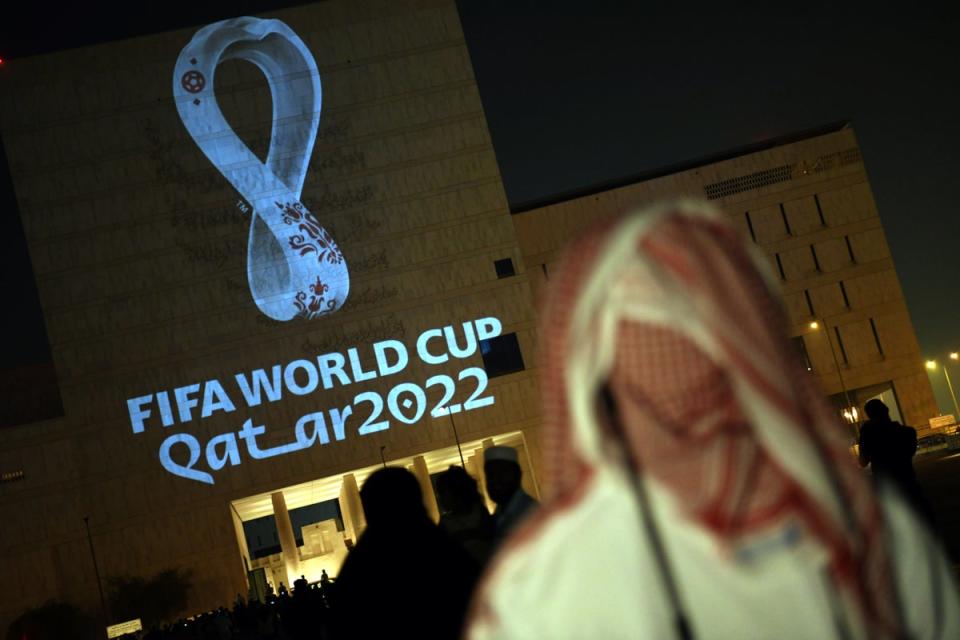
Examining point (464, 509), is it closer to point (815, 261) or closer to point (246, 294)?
point (246, 294)

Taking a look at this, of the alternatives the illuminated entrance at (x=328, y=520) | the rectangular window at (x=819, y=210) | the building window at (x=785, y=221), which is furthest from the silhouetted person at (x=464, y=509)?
the rectangular window at (x=819, y=210)

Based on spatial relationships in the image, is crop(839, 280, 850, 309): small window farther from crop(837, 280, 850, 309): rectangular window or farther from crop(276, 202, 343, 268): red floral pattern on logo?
crop(276, 202, 343, 268): red floral pattern on logo

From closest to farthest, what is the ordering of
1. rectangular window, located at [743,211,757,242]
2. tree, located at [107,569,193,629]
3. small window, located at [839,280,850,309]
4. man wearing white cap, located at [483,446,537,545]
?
man wearing white cap, located at [483,446,537,545], tree, located at [107,569,193,629], rectangular window, located at [743,211,757,242], small window, located at [839,280,850,309]

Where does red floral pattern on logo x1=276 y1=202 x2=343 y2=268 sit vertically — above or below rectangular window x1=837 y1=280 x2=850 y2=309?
A: above

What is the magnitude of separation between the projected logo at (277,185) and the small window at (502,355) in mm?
6066

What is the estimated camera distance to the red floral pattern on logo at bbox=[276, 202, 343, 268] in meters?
46.3

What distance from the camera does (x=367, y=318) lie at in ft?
153

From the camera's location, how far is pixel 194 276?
46625 millimetres

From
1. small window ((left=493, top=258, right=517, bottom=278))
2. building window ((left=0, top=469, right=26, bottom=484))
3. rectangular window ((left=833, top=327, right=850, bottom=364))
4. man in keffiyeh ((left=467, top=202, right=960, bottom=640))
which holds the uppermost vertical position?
small window ((left=493, top=258, right=517, bottom=278))

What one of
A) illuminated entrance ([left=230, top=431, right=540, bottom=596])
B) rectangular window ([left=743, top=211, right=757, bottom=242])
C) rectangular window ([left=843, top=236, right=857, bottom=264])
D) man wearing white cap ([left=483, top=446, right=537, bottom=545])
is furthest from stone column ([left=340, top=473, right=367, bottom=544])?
man wearing white cap ([left=483, top=446, right=537, bottom=545])

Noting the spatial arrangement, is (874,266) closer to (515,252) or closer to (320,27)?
(515,252)

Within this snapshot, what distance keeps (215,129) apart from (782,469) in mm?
47218

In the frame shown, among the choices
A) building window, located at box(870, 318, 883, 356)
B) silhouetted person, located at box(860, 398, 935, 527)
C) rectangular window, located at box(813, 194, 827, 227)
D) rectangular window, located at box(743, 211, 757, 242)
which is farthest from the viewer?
rectangular window, located at box(813, 194, 827, 227)

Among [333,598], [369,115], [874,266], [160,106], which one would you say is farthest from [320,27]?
[333,598]
